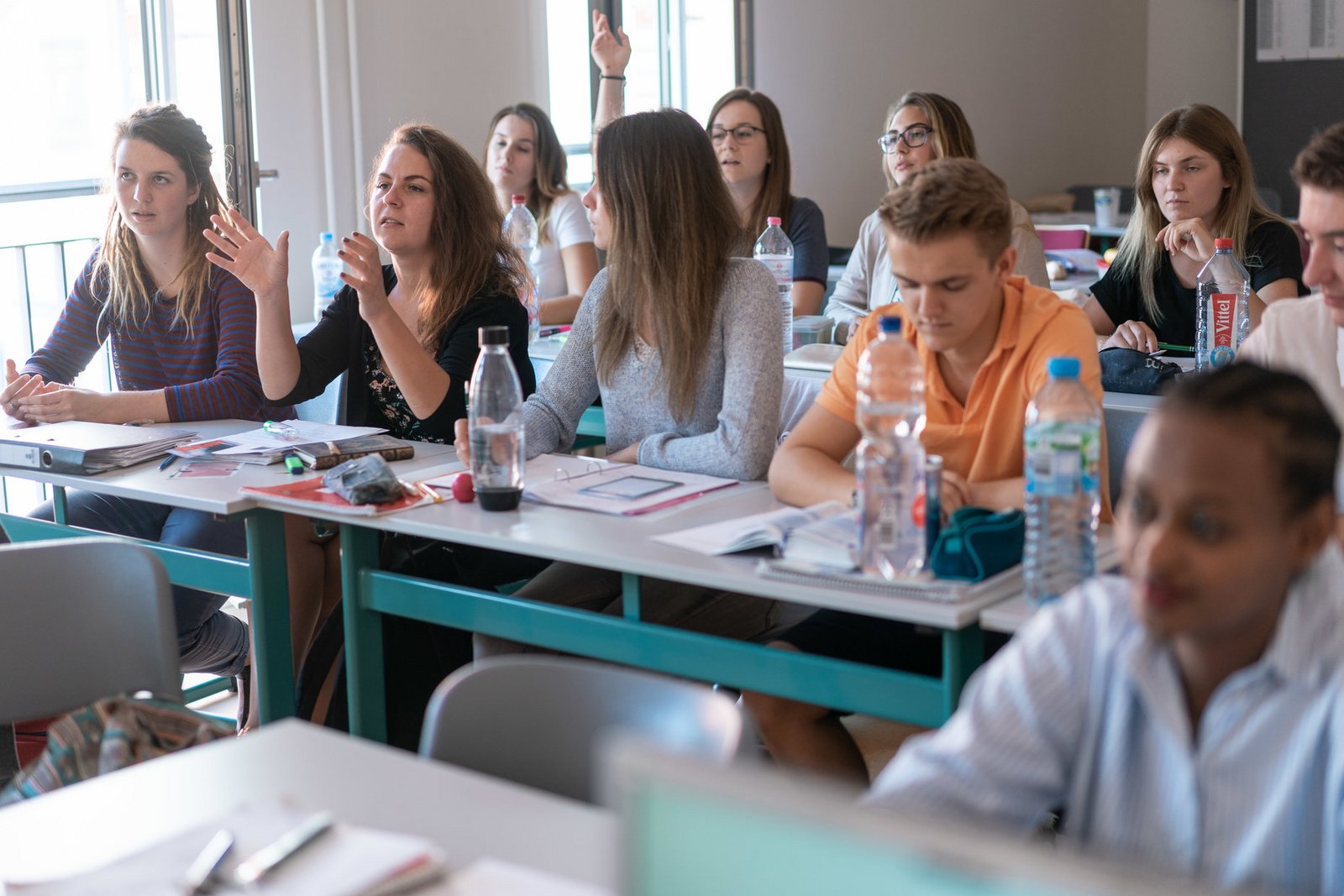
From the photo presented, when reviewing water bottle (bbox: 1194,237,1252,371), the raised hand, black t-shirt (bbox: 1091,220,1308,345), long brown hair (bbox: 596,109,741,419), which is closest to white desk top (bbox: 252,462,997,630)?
long brown hair (bbox: 596,109,741,419)

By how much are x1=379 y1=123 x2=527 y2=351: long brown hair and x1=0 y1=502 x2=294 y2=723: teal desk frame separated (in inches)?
25.8

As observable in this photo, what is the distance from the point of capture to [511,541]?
2096mm

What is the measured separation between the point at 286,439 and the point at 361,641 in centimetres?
53

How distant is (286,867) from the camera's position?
1.16 metres

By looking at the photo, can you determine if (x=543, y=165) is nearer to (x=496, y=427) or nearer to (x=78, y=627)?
(x=496, y=427)

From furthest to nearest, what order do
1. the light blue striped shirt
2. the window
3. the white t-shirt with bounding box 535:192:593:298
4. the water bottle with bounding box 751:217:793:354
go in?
the window, the white t-shirt with bounding box 535:192:593:298, the water bottle with bounding box 751:217:793:354, the light blue striped shirt

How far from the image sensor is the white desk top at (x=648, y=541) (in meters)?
1.76

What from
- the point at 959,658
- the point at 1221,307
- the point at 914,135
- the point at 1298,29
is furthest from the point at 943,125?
the point at 1298,29

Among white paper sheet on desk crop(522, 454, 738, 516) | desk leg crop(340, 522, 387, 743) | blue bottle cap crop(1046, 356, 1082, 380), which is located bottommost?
desk leg crop(340, 522, 387, 743)

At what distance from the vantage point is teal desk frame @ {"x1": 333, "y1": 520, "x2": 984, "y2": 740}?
183 centimetres

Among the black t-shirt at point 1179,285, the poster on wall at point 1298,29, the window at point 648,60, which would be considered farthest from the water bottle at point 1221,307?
the poster on wall at point 1298,29

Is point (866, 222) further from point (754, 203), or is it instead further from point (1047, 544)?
point (1047, 544)

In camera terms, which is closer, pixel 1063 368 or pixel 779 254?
pixel 1063 368

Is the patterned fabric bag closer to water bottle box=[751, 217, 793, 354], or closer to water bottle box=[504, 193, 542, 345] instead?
water bottle box=[751, 217, 793, 354]
